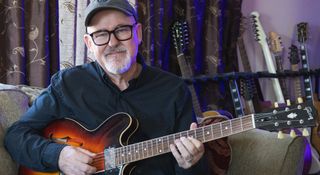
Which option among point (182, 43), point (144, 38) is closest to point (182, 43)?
point (182, 43)

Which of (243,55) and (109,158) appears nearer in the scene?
(109,158)

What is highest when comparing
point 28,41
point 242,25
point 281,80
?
point 242,25

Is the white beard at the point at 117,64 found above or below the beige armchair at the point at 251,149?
above

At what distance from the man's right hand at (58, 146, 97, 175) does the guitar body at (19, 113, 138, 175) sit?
3cm

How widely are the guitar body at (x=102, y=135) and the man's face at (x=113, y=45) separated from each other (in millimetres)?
189

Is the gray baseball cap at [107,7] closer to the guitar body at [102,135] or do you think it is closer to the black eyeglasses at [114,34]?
the black eyeglasses at [114,34]

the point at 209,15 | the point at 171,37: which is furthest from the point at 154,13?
the point at 209,15

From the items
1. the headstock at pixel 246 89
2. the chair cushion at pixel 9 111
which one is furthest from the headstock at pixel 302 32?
the chair cushion at pixel 9 111

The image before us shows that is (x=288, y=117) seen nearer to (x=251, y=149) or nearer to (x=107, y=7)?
(x=251, y=149)

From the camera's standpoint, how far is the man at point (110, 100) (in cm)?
127

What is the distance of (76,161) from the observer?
3.94ft

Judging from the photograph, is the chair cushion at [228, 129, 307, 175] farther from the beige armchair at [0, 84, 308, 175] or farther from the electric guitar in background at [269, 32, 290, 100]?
the electric guitar in background at [269, 32, 290, 100]

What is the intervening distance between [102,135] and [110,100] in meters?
0.16

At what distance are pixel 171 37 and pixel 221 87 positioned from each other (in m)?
0.47
